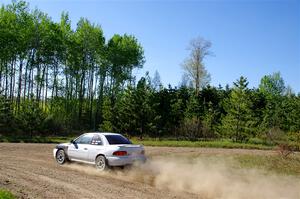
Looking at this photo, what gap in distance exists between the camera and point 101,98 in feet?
209

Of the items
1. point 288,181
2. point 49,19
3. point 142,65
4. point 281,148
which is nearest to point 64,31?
point 49,19

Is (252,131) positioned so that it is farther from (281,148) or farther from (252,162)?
(252,162)

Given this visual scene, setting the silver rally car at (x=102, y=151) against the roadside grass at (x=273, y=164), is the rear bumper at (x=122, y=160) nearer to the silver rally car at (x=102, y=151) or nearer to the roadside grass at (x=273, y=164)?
the silver rally car at (x=102, y=151)

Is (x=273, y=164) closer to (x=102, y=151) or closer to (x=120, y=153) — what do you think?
(x=120, y=153)

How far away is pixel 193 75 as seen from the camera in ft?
205

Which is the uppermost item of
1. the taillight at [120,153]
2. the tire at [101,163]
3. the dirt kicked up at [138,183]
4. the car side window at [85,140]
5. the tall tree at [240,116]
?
the tall tree at [240,116]

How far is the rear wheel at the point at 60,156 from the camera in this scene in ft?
55.7

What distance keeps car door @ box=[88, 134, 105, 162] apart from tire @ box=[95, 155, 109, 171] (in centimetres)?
21

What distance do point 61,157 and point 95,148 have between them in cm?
264

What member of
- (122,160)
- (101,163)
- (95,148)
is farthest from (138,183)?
(95,148)

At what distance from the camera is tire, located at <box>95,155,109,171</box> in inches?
578

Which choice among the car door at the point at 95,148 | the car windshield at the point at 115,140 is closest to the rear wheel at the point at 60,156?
the car door at the point at 95,148

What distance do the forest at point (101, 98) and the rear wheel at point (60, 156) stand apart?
23323 millimetres

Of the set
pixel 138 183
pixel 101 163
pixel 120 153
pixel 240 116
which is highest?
pixel 240 116
